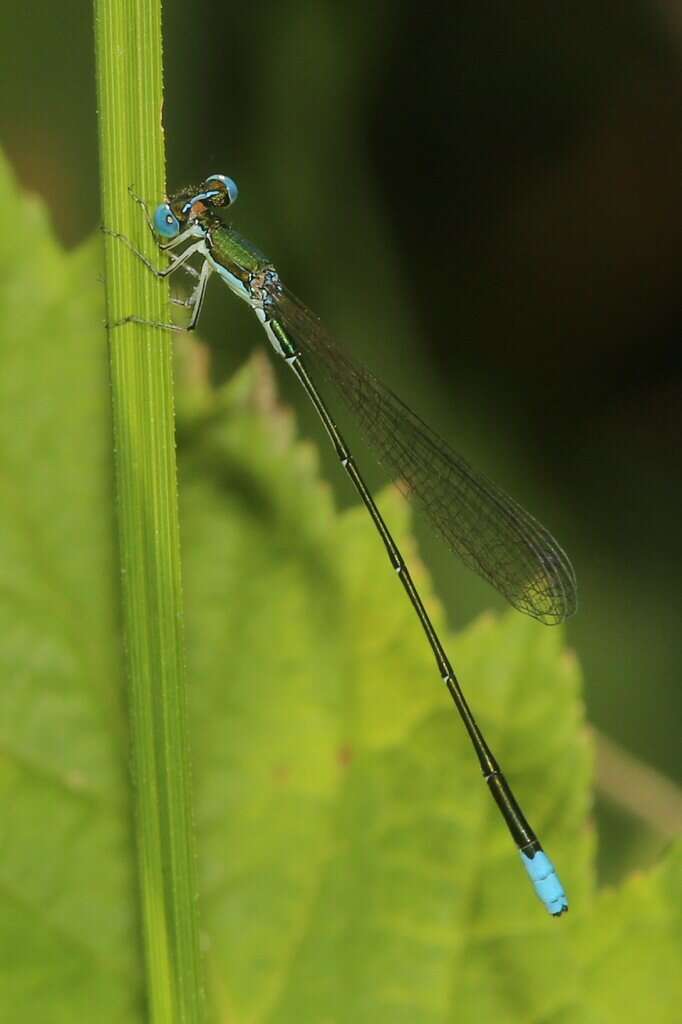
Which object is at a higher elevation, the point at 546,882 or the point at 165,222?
the point at 165,222

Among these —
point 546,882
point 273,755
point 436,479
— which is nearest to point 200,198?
point 436,479

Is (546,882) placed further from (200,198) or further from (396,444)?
(200,198)

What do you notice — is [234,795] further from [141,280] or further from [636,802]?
[636,802]

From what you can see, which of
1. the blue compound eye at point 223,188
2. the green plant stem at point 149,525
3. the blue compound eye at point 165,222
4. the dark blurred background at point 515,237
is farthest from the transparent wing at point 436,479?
the green plant stem at point 149,525

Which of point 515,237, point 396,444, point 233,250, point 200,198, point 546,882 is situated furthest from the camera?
point 515,237

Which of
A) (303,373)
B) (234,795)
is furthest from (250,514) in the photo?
(303,373)

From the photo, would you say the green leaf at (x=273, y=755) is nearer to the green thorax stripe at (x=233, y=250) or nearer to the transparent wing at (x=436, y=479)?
the green thorax stripe at (x=233, y=250)

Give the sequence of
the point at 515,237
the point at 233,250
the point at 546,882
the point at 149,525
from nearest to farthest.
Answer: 1. the point at 149,525
2. the point at 546,882
3. the point at 233,250
4. the point at 515,237
